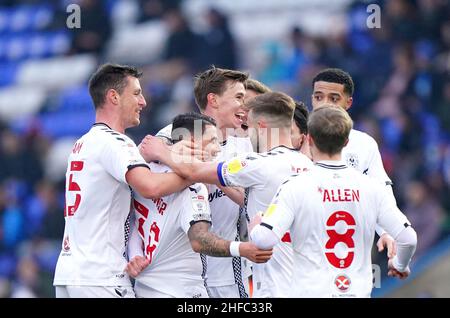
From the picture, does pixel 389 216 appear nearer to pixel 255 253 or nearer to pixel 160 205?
pixel 255 253

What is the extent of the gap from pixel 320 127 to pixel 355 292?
1.01 m

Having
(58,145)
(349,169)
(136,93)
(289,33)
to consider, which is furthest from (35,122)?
(349,169)

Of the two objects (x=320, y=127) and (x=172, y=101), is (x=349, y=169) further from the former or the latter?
(x=172, y=101)

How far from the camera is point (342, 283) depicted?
21.0ft

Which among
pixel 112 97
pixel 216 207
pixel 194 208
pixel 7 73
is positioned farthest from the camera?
pixel 7 73

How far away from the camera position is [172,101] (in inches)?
601

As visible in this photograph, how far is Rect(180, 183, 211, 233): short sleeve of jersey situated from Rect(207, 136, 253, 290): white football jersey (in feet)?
2.29

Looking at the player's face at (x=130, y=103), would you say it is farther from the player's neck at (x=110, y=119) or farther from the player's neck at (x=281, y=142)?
the player's neck at (x=281, y=142)

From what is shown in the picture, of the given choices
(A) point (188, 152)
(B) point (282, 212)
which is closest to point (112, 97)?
(A) point (188, 152)

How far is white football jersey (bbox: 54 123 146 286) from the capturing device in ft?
23.4

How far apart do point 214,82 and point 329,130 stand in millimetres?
2167

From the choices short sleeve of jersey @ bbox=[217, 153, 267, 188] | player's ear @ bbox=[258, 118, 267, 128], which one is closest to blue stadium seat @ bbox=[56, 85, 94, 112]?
player's ear @ bbox=[258, 118, 267, 128]

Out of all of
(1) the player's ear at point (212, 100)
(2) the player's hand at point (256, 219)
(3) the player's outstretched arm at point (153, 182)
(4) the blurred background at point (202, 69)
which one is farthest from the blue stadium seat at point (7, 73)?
(2) the player's hand at point (256, 219)

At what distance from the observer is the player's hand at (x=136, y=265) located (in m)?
7.12
